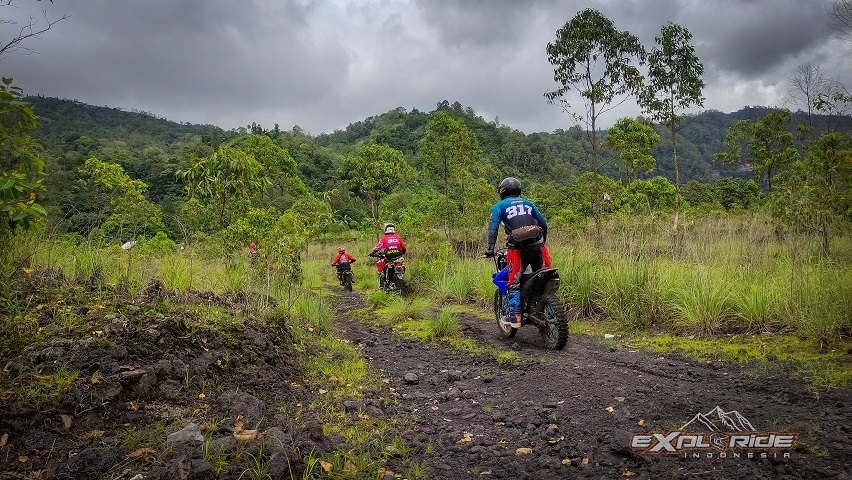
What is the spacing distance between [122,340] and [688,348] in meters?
5.25

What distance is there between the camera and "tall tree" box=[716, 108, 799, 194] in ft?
62.1

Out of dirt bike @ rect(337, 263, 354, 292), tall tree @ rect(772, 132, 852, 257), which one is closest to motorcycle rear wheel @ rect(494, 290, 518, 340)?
tall tree @ rect(772, 132, 852, 257)

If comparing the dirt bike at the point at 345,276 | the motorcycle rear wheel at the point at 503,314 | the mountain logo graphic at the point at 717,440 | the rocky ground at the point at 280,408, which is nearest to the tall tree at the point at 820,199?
the motorcycle rear wheel at the point at 503,314

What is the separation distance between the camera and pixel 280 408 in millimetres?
3166

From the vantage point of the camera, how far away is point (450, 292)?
926cm

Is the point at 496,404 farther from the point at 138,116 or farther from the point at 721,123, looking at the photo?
the point at 721,123

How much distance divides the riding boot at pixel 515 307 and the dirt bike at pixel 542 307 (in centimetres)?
7

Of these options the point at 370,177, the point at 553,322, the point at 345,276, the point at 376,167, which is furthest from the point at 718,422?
the point at 370,177

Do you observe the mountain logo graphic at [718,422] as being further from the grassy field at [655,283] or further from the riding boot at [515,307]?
the riding boot at [515,307]

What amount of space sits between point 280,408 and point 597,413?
89.1 inches

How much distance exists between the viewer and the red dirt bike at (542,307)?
5.12 m

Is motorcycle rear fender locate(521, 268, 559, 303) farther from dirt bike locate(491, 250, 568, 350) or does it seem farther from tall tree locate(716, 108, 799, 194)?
tall tree locate(716, 108, 799, 194)

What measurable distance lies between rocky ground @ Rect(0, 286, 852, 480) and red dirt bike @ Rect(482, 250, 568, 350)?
0.68 meters

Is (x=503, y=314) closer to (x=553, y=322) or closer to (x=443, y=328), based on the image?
(x=443, y=328)
